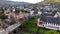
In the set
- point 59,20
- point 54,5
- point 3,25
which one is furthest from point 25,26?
point 54,5

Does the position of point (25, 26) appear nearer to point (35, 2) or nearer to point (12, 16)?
point (12, 16)

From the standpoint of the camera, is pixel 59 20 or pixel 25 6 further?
pixel 25 6

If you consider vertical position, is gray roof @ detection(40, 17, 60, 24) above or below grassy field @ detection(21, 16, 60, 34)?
above

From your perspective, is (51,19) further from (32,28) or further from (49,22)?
(32,28)

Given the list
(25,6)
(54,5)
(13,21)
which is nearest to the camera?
(13,21)

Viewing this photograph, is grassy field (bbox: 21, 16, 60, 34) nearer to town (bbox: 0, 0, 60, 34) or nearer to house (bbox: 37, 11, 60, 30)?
town (bbox: 0, 0, 60, 34)

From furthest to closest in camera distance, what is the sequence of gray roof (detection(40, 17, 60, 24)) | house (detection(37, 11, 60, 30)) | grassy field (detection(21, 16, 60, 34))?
gray roof (detection(40, 17, 60, 24)) < house (detection(37, 11, 60, 30)) < grassy field (detection(21, 16, 60, 34))

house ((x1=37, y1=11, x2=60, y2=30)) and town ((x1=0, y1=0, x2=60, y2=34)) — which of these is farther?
house ((x1=37, y1=11, x2=60, y2=30))

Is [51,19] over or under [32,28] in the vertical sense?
over

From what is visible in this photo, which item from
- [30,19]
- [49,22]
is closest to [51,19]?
[49,22]

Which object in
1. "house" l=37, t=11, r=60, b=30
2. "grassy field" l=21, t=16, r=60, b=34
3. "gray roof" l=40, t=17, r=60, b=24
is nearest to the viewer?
"grassy field" l=21, t=16, r=60, b=34

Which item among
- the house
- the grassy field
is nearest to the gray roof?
the house
